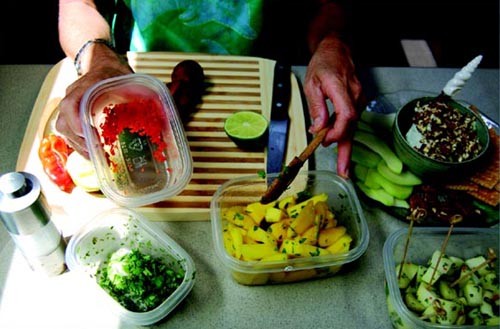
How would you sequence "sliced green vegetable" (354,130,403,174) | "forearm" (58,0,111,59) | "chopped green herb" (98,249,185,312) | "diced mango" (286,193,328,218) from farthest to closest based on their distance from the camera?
"forearm" (58,0,111,59)
"sliced green vegetable" (354,130,403,174)
"diced mango" (286,193,328,218)
"chopped green herb" (98,249,185,312)

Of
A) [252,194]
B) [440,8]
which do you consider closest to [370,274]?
[252,194]

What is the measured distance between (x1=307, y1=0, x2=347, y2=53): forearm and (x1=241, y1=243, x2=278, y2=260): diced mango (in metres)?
0.71

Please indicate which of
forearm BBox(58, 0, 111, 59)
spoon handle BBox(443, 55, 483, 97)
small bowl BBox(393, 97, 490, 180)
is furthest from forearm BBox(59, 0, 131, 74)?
spoon handle BBox(443, 55, 483, 97)

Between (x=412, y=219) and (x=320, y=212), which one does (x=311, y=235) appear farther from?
(x=412, y=219)

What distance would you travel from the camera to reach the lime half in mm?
1281

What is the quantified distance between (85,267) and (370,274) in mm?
642

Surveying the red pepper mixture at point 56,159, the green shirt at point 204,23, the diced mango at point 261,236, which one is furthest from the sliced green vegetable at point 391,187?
the red pepper mixture at point 56,159

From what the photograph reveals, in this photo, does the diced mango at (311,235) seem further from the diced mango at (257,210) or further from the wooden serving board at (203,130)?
the wooden serving board at (203,130)

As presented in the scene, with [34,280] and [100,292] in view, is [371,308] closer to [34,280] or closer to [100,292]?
[100,292]

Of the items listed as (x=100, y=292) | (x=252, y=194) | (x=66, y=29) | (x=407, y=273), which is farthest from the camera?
(x=66, y=29)

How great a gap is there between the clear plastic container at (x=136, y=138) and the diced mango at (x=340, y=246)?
0.36 m

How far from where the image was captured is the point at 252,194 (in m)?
1.19

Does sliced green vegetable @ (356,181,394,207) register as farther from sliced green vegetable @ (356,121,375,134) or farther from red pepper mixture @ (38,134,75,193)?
red pepper mixture @ (38,134,75,193)

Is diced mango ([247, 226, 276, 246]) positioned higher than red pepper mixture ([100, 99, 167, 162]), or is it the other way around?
red pepper mixture ([100, 99, 167, 162])
